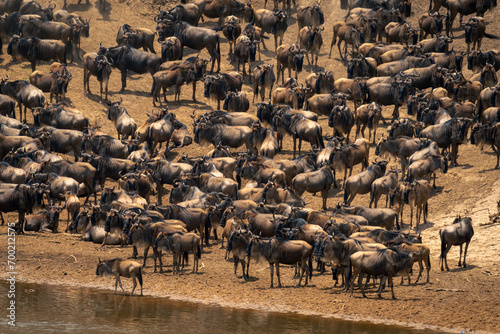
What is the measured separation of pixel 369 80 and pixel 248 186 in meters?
11.2

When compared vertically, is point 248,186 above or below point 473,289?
above

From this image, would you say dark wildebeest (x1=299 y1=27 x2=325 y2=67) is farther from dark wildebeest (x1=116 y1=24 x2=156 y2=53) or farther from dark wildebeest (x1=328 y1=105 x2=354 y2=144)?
dark wildebeest (x1=328 y1=105 x2=354 y2=144)

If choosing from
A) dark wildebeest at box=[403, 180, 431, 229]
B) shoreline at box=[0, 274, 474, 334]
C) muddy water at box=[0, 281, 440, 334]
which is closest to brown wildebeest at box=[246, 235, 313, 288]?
shoreline at box=[0, 274, 474, 334]

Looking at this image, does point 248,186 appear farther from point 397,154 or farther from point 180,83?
point 180,83

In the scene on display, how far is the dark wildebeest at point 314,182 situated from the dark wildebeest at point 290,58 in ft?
37.8

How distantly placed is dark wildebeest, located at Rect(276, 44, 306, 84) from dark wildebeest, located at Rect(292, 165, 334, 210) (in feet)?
37.8

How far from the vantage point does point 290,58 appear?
129ft

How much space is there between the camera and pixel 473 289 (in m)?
21.5

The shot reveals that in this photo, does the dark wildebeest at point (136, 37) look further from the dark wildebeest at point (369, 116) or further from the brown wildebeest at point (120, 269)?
the brown wildebeest at point (120, 269)

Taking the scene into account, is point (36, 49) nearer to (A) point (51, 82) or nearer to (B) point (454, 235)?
(A) point (51, 82)

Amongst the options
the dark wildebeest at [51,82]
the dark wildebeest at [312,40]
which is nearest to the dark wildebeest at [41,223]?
the dark wildebeest at [51,82]

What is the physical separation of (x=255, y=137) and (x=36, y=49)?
555 inches

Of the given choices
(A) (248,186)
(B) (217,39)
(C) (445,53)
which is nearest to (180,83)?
(B) (217,39)

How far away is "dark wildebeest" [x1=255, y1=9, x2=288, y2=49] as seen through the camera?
142 feet
